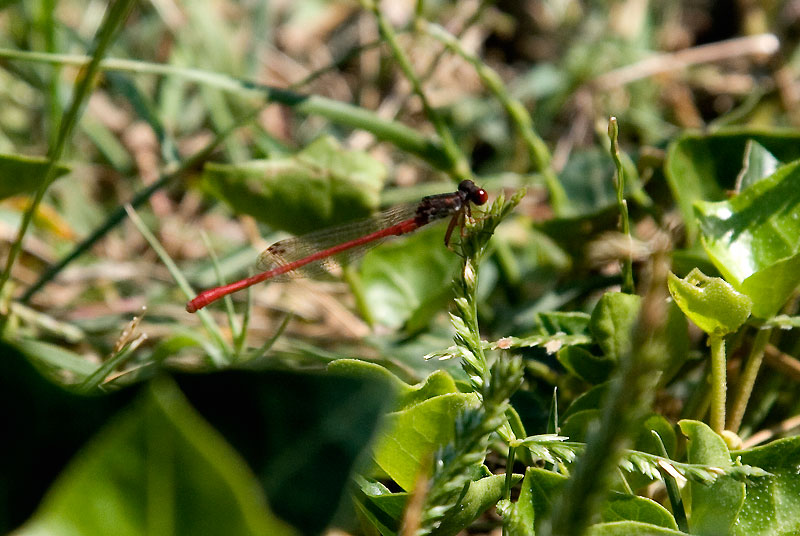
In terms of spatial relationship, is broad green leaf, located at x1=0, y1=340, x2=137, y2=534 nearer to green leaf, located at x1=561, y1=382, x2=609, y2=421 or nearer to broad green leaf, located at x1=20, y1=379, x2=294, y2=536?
broad green leaf, located at x1=20, y1=379, x2=294, y2=536

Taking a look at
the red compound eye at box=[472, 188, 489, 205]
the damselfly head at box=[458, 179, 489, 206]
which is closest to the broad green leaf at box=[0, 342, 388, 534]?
the damselfly head at box=[458, 179, 489, 206]

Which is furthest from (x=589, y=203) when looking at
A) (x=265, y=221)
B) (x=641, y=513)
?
(x=641, y=513)

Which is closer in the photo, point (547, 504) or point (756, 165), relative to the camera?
point (547, 504)

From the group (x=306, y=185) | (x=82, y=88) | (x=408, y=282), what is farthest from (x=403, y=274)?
(x=82, y=88)

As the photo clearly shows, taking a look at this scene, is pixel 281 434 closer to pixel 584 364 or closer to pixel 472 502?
pixel 472 502

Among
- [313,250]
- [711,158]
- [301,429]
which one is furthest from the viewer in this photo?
[313,250]

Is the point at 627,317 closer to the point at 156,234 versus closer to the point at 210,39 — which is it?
the point at 156,234
